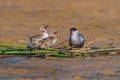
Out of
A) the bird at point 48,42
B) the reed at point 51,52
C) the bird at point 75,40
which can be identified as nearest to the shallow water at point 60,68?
the reed at point 51,52

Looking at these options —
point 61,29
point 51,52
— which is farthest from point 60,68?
point 61,29

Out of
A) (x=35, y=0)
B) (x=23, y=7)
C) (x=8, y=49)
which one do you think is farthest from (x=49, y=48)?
(x=35, y=0)

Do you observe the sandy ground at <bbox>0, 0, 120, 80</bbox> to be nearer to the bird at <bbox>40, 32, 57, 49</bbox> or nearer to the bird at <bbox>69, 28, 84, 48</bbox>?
the bird at <bbox>40, 32, 57, 49</bbox>

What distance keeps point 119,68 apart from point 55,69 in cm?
116

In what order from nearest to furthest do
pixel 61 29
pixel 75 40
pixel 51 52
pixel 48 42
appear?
1. pixel 51 52
2. pixel 48 42
3. pixel 75 40
4. pixel 61 29

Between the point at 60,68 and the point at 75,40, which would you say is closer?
the point at 60,68

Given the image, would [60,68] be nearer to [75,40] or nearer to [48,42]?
[48,42]

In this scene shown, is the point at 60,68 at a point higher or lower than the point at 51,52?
lower

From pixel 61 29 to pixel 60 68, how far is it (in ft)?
22.4

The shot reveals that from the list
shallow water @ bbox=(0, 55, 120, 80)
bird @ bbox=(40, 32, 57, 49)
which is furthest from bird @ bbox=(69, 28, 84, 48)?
shallow water @ bbox=(0, 55, 120, 80)

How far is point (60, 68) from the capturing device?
10797mm

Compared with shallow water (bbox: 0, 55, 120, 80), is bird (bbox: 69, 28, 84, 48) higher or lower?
higher

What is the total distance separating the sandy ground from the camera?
10.3m

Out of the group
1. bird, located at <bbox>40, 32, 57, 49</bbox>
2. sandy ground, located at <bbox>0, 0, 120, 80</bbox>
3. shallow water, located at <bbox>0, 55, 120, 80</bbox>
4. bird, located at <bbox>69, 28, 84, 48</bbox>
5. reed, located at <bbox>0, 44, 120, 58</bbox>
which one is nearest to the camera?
shallow water, located at <bbox>0, 55, 120, 80</bbox>
